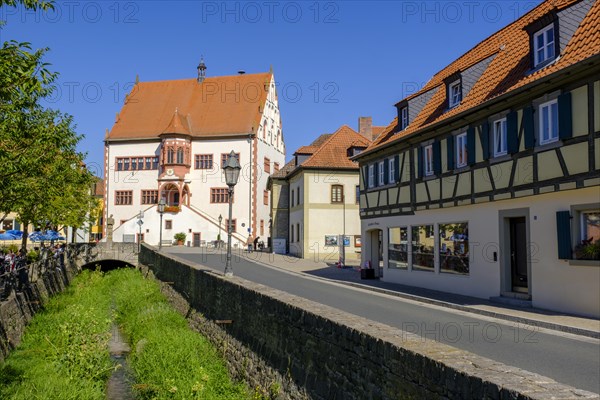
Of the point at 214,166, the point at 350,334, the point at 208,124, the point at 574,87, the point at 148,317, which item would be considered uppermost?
the point at 208,124

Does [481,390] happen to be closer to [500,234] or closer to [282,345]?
[282,345]

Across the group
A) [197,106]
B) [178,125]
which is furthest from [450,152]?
[197,106]

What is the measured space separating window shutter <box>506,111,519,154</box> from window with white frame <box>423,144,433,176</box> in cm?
477

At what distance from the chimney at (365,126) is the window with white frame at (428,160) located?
26.0 m

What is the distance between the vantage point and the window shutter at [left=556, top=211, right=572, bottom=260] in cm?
1423

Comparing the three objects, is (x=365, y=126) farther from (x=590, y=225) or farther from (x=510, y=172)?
(x=590, y=225)

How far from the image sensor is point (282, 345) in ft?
26.7

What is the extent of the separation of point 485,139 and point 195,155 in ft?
161

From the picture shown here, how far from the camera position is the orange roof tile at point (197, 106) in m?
64.2

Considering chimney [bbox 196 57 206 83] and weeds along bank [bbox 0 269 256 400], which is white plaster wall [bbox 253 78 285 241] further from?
weeds along bank [bbox 0 269 256 400]

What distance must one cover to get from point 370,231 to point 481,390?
23.9m

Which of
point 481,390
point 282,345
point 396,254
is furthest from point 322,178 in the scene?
point 481,390

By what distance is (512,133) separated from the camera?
635 inches

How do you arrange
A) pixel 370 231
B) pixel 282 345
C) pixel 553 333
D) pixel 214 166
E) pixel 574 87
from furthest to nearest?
pixel 214 166
pixel 370 231
pixel 574 87
pixel 553 333
pixel 282 345
